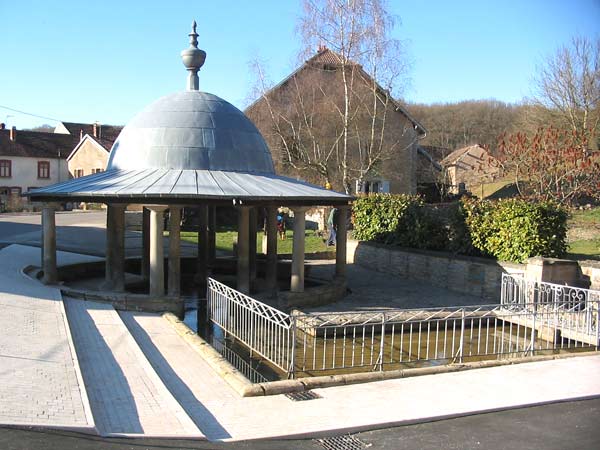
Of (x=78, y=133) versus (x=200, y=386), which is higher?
(x=78, y=133)

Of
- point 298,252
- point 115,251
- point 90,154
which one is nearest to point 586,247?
point 298,252

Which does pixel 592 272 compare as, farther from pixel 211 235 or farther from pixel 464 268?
pixel 211 235

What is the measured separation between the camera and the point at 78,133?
212 ft

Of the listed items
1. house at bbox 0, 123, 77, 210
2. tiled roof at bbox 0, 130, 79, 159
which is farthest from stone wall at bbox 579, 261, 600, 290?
tiled roof at bbox 0, 130, 79, 159

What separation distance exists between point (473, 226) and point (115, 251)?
9.74 metres

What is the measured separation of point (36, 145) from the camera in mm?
57625

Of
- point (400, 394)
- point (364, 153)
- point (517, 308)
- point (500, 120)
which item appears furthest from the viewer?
point (500, 120)

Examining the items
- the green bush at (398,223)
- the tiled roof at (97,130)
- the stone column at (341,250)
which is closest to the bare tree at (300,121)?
the green bush at (398,223)

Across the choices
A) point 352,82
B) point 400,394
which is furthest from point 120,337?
point 352,82

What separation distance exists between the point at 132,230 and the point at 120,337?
22.7 metres

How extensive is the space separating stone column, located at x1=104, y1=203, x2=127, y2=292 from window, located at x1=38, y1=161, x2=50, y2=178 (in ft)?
153

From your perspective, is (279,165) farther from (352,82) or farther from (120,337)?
(120,337)

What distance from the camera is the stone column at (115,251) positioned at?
14.6 meters

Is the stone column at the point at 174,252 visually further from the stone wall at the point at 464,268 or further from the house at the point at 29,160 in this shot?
the house at the point at 29,160
